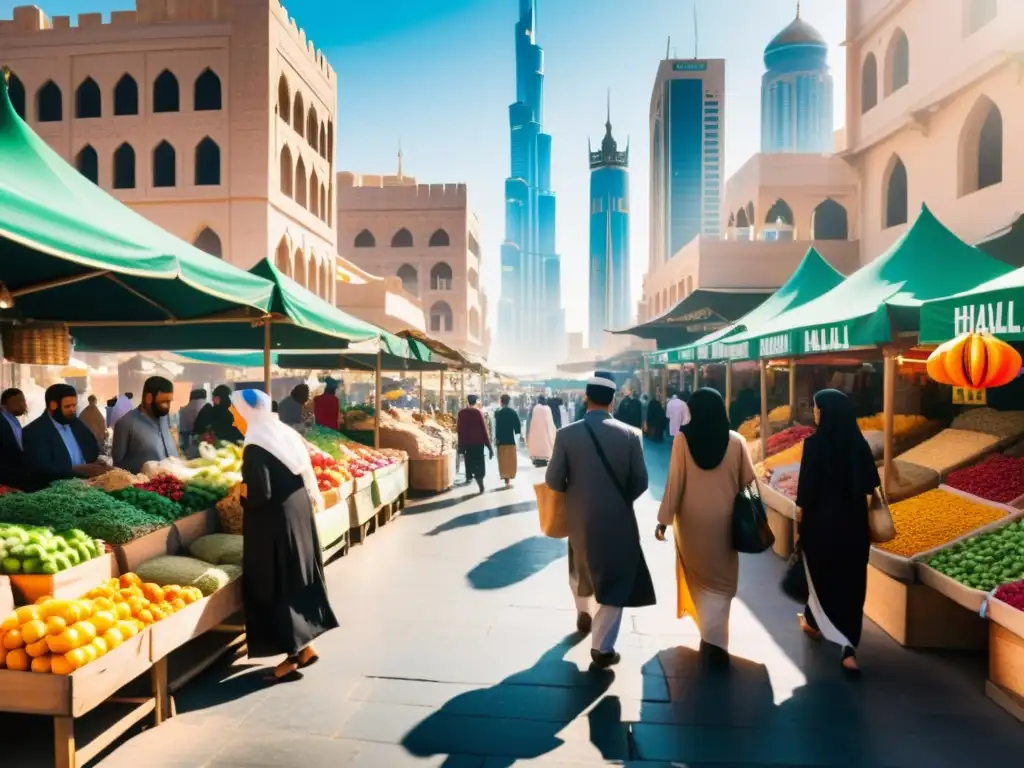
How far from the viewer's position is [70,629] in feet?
9.80

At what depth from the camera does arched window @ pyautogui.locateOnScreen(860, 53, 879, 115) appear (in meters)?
17.0

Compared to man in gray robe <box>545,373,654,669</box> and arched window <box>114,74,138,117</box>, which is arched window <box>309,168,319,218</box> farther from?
man in gray robe <box>545,373,654,669</box>

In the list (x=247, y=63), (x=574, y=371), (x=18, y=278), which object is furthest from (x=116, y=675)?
(x=574, y=371)

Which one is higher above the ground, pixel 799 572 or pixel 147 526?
pixel 147 526

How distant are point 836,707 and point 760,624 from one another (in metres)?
1.31

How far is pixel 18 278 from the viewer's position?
4.98 meters

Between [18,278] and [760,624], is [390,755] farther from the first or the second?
[18,278]

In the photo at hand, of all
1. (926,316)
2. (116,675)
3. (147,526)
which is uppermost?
(926,316)

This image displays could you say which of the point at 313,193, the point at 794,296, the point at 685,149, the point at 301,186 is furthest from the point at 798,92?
the point at 794,296

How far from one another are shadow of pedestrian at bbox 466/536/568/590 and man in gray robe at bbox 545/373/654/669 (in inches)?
69.8

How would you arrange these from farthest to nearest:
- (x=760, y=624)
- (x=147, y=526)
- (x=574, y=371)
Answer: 1. (x=574, y=371)
2. (x=760, y=624)
3. (x=147, y=526)

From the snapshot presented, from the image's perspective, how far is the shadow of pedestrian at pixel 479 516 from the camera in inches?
324

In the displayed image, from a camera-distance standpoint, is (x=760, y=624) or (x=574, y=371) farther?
(x=574, y=371)

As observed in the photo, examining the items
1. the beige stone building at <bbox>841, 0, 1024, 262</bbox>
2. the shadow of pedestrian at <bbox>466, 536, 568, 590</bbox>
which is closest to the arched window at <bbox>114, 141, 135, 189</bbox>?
the beige stone building at <bbox>841, 0, 1024, 262</bbox>
